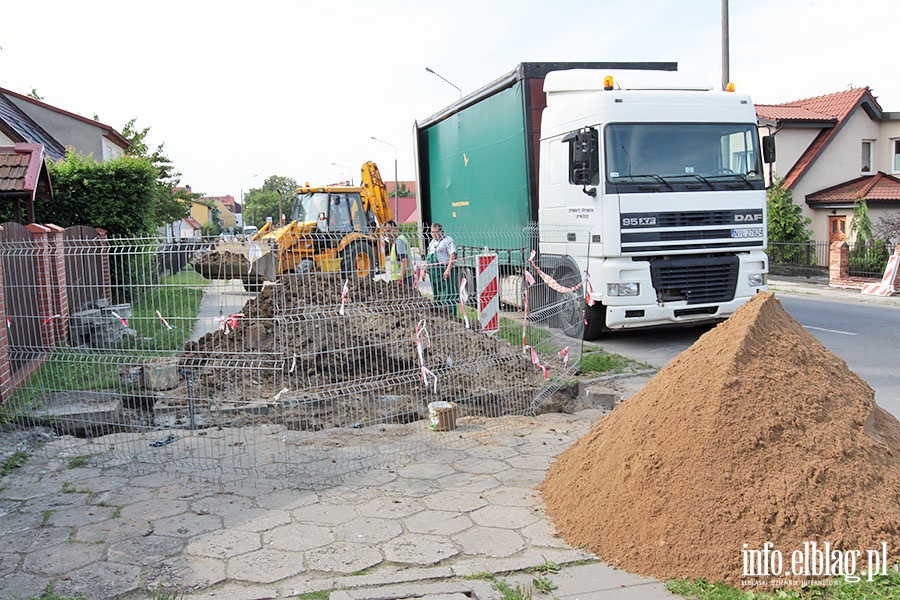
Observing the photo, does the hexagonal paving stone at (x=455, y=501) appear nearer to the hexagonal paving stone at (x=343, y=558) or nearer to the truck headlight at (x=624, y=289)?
the hexagonal paving stone at (x=343, y=558)

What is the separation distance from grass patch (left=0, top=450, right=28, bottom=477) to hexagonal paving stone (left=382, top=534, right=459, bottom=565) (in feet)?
10.8

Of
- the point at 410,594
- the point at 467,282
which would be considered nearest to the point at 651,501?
the point at 410,594

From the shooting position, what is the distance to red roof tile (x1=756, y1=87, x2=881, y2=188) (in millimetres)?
27531

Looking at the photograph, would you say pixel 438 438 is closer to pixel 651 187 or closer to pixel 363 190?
pixel 651 187

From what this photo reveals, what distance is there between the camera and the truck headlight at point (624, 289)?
9.75 meters

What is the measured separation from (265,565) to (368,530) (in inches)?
26.8

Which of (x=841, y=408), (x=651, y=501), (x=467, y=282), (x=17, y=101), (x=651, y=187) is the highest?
(x=17, y=101)

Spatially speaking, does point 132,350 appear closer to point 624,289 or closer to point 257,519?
point 257,519

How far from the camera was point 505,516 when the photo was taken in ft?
14.9

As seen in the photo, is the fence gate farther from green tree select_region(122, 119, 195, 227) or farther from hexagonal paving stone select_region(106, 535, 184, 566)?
green tree select_region(122, 119, 195, 227)

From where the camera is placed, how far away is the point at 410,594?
11.8 ft

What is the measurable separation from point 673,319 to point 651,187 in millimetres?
1923

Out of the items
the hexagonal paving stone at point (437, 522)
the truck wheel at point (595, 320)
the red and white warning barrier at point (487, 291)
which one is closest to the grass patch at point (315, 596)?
the hexagonal paving stone at point (437, 522)

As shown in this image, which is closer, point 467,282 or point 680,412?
point 680,412
